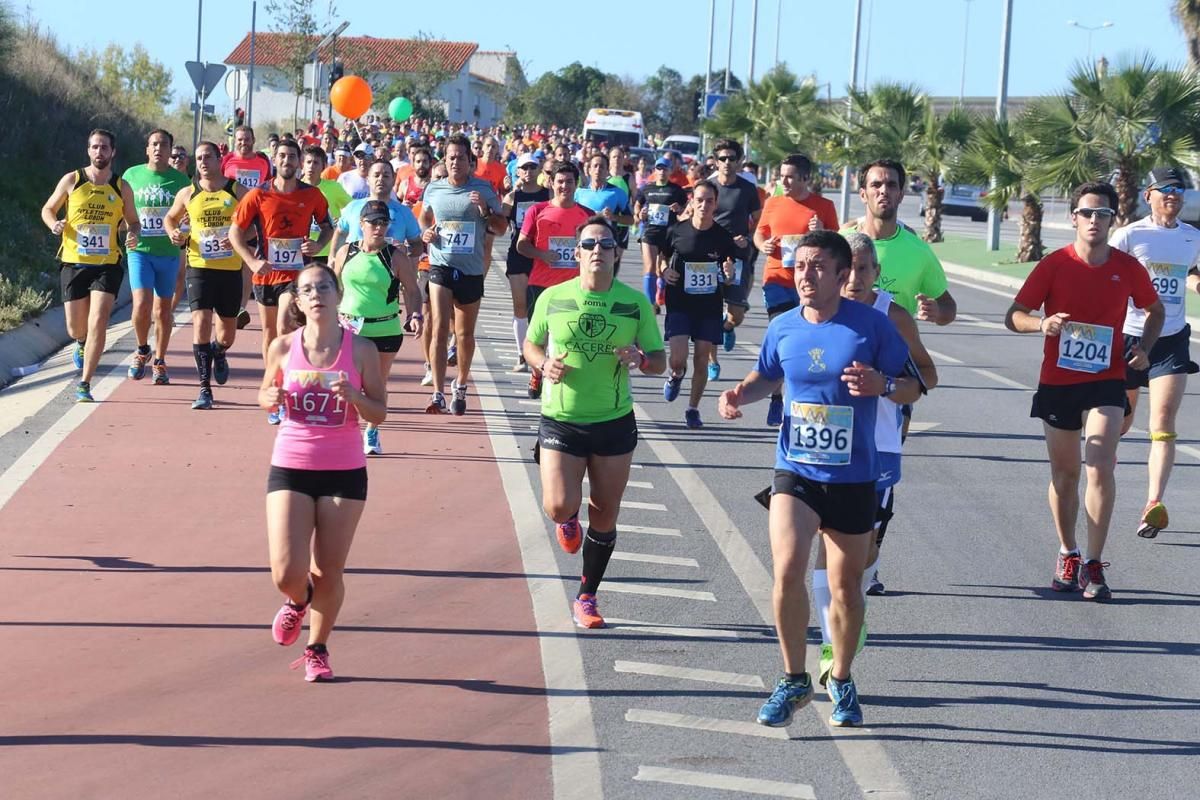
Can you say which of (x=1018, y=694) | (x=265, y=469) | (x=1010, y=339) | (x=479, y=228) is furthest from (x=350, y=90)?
(x=1018, y=694)

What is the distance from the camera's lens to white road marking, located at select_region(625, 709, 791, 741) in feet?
21.5

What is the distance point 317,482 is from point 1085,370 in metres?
4.00

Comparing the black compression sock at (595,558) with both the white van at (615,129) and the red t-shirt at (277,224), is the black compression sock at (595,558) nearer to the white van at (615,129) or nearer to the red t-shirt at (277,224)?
the red t-shirt at (277,224)

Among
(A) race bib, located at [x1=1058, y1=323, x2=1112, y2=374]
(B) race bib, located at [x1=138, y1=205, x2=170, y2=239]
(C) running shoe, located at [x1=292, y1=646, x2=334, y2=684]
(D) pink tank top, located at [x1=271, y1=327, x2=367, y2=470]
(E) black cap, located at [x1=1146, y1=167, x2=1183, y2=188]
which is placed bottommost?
(C) running shoe, located at [x1=292, y1=646, x2=334, y2=684]

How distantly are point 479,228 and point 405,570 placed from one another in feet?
18.1

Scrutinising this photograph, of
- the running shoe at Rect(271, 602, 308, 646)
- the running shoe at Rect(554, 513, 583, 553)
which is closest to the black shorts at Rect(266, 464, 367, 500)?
the running shoe at Rect(271, 602, 308, 646)

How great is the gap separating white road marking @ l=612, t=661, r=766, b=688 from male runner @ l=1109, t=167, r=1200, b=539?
373cm

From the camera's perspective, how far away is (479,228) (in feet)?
45.6

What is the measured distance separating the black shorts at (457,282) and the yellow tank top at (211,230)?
1524mm

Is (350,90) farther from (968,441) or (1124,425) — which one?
(1124,425)

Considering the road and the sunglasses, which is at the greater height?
the sunglasses

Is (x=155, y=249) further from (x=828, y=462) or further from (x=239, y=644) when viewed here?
(x=828, y=462)

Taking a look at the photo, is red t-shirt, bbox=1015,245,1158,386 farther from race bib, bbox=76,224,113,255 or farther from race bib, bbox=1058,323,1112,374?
race bib, bbox=76,224,113,255

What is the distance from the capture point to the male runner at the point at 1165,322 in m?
10.1
